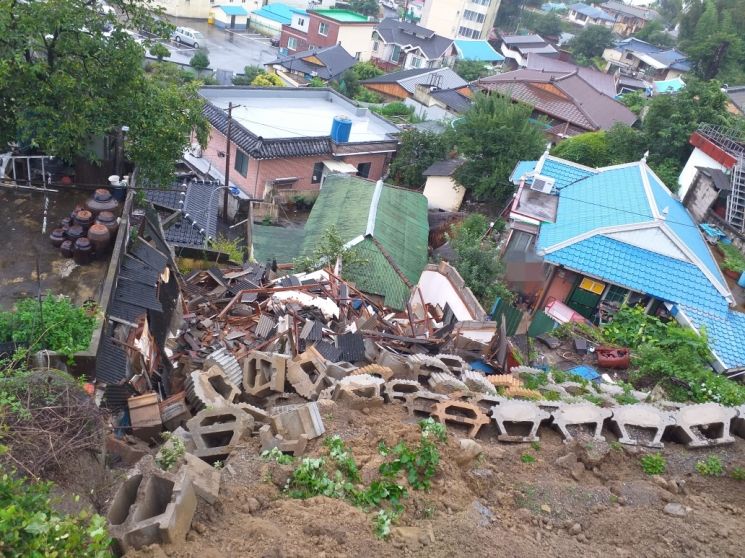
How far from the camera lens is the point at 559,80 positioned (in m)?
37.4

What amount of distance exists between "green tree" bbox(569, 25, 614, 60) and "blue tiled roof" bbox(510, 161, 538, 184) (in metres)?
46.9

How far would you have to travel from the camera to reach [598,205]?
1942 centimetres

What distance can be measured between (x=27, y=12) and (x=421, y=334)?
1037 cm

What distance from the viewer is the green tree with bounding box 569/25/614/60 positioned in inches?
2491

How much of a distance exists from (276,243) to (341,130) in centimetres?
784

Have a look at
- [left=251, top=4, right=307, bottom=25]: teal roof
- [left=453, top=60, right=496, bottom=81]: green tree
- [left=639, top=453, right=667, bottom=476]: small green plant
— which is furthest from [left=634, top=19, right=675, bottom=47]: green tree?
[left=639, top=453, right=667, bottom=476]: small green plant

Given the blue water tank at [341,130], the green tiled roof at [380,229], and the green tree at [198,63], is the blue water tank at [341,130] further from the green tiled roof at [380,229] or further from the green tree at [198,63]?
the green tree at [198,63]

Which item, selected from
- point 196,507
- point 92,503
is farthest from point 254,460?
point 92,503

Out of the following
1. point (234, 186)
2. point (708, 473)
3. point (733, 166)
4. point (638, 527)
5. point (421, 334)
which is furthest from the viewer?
point (234, 186)

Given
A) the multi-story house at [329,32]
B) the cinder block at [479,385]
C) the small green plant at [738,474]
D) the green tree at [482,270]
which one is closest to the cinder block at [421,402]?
the cinder block at [479,385]

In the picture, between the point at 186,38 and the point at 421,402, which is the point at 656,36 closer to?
the point at 186,38

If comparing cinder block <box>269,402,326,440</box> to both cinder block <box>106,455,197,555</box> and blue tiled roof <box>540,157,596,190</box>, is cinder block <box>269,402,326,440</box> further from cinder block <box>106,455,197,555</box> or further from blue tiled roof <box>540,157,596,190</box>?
blue tiled roof <box>540,157,596,190</box>

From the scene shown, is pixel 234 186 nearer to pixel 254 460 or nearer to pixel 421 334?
pixel 421 334

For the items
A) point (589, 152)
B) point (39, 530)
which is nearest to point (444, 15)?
point (589, 152)
